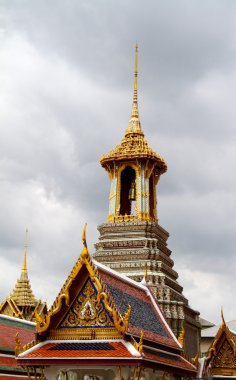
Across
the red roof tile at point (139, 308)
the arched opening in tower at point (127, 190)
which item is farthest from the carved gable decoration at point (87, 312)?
the arched opening in tower at point (127, 190)

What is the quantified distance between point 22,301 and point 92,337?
114 ft

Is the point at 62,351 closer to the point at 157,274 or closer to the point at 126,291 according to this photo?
the point at 126,291

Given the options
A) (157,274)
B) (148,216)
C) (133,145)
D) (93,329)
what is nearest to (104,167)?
(133,145)

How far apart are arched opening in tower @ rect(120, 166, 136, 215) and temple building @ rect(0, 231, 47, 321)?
11.1 m

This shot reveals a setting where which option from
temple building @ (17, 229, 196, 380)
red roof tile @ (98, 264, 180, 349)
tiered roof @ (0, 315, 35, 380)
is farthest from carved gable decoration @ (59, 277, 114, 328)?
tiered roof @ (0, 315, 35, 380)

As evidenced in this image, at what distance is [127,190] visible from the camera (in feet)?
134

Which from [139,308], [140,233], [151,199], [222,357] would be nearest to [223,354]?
[222,357]

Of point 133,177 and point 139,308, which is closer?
point 139,308

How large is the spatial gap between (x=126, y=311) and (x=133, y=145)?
25.9 metres

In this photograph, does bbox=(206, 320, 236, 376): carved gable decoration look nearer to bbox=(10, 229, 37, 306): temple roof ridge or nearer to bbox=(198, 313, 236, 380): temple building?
bbox=(198, 313, 236, 380): temple building

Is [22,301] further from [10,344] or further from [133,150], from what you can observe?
[10,344]

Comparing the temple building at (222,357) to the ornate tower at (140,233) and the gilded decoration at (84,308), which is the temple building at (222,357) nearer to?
the gilded decoration at (84,308)

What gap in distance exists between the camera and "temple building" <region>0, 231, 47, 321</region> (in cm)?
4646

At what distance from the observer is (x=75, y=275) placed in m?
15.1
